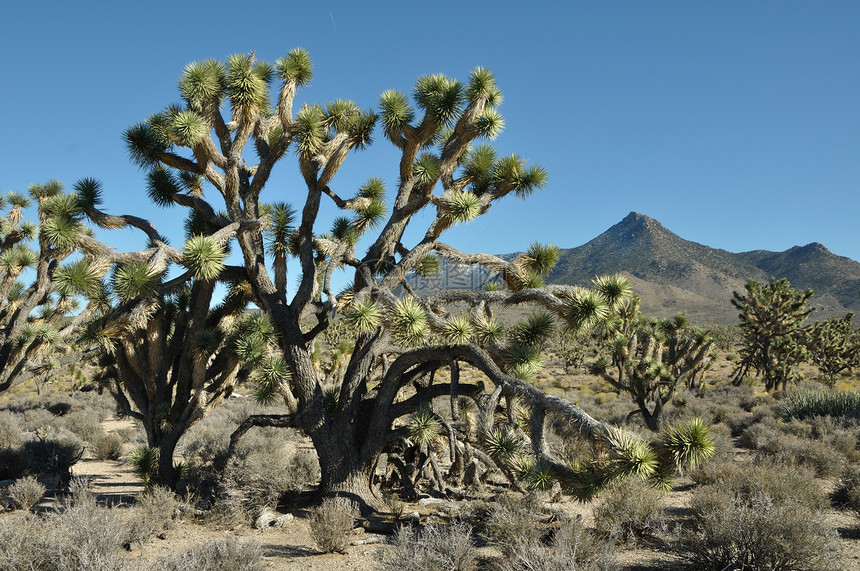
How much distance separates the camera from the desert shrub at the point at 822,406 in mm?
14086

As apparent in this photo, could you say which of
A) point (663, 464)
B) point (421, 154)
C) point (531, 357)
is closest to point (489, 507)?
point (531, 357)

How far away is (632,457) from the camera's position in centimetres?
480

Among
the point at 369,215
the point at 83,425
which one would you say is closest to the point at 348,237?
the point at 369,215

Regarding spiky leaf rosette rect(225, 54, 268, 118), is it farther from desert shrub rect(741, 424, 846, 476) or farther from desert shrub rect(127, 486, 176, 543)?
desert shrub rect(741, 424, 846, 476)

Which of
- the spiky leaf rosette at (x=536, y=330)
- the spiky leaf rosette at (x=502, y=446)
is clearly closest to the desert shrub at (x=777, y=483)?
the spiky leaf rosette at (x=536, y=330)

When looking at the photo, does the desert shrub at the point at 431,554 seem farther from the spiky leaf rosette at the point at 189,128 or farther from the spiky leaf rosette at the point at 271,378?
the spiky leaf rosette at the point at 189,128

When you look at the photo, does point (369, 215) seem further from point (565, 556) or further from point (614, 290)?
point (565, 556)

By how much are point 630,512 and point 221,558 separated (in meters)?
4.90

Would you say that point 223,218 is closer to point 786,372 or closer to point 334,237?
point 334,237

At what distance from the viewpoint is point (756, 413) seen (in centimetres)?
1644

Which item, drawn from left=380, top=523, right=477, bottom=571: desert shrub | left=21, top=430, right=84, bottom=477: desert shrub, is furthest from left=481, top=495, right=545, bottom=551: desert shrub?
left=21, top=430, right=84, bottom=477: desert shrub

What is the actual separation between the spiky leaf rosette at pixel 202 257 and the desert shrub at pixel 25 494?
184 inches

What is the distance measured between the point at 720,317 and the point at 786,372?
6600 cm

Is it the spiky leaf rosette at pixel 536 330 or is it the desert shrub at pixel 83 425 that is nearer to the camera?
the spiky leaf rosette at pixel 536 330
